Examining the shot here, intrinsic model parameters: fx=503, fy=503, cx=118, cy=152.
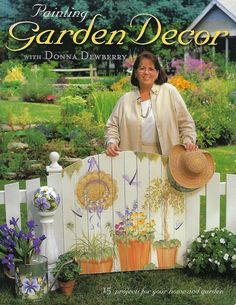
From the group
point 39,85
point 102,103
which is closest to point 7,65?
point 39,85

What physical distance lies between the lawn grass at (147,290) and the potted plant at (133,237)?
99 millimetres

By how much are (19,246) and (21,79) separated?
1652 millimetres

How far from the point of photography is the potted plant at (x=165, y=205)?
3932 millimetres

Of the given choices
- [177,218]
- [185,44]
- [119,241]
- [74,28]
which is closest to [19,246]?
[119,241]

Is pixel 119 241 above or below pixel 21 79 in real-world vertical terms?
below

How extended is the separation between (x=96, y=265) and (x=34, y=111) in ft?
5.21

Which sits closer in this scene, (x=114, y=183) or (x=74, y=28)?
(x=114, y=183)

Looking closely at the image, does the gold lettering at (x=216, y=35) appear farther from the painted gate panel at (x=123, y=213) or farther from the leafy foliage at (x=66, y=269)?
the leafy foliage at (x=66, y=269)

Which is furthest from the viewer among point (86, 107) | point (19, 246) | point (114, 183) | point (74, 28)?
point (86, 107)

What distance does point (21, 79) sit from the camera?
15.0 feet

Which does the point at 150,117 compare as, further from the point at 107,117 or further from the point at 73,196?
the point at 73,196

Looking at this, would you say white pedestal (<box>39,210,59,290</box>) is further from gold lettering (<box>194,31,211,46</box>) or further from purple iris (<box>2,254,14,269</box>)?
gold lettering (<box>194,31,211,46</box>)

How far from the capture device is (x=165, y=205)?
3.96m

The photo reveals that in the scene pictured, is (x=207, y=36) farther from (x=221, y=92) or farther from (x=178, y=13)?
(x=221, y=92)
